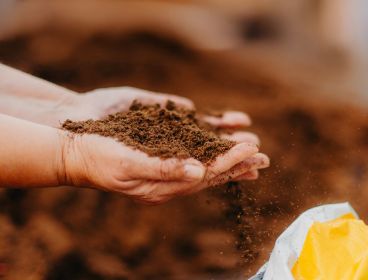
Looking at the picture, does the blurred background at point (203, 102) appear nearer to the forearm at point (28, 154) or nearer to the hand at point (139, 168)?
the hand at point (139, 168)

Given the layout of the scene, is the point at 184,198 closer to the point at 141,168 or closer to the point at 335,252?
the point at 141,168

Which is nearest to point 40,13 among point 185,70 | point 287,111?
point 185,70

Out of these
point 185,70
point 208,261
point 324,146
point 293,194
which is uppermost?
point 185,70

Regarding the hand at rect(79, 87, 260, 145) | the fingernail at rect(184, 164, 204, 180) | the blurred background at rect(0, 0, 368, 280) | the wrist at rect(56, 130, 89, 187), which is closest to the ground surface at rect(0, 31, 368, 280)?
the blurred background at rect(0, 0, 368, 280)

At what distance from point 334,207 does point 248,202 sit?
1.33 feet

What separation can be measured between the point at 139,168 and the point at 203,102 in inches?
40.2

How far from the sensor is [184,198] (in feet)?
5.50

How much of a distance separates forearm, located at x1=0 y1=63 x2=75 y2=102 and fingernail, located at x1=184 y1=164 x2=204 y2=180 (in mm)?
565

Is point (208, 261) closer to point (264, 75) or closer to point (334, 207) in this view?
point (334, 207)

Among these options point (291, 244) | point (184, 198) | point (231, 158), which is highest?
point (231, 158)

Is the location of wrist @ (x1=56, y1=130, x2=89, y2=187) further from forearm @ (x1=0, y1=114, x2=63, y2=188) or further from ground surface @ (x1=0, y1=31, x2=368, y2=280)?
ground surface @ (x1=0, y1=31, x2=368, y2=280)

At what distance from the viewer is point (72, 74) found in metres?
2.00

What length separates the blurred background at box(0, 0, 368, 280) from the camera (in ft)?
Answer: 4.98

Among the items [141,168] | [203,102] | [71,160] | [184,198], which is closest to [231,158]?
[141,168]
